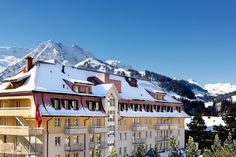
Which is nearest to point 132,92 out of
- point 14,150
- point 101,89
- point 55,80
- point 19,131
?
point 101,89

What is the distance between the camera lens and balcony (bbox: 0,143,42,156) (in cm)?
5522

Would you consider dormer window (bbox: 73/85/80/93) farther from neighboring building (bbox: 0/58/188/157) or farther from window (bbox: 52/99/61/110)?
window (bbox: 52/99/61/110)

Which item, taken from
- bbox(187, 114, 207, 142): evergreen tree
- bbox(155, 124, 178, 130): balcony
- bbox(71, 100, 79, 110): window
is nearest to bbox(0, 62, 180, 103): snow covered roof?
bbox(71, 100, 79, 110): window

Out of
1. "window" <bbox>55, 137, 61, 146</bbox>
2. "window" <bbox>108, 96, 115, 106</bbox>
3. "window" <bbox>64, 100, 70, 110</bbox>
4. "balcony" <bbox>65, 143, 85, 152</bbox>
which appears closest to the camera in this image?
"window" <bbox>55, 137, 61, 146</bbox>

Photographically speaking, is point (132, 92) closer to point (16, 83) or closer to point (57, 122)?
point (57, 122)

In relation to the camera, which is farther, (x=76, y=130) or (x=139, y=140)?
(x=139, y=140)

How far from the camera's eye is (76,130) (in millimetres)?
59219

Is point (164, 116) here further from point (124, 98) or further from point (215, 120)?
point (215, 120)

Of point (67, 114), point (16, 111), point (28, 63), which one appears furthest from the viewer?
point (28, 63)

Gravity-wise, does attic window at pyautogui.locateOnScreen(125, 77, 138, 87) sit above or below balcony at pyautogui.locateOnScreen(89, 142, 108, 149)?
above

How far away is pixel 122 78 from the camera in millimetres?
82750

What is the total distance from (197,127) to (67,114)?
4227 centimetres

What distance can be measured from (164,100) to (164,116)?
4.83 metres

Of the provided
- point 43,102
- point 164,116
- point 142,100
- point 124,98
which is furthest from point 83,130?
point 164,116
